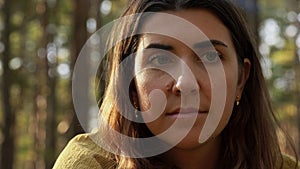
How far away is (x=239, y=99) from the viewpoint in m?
1.68

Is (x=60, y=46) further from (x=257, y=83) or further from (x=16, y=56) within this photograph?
(x=257, y=83)

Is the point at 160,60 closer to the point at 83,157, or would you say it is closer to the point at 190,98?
the point at 190,98

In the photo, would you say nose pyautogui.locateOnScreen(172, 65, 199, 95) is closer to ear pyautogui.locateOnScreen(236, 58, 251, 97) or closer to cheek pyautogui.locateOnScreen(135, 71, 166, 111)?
cheek pyautogui.locateOnScreen(135, 71, 166, 111)

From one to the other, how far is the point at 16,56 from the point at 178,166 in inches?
582

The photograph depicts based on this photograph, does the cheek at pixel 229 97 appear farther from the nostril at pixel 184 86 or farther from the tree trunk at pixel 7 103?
the tree trunk at pixel 7 103

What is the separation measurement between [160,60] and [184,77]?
87 millimetres

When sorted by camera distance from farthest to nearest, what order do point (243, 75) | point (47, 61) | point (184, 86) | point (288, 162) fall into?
point (47, 61), point (288, 162), point (243, 75), point (184, 86)

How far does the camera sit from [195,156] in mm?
1627

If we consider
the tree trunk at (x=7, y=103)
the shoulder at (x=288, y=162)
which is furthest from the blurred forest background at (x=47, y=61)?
the shoulder at (x=288, y=162)

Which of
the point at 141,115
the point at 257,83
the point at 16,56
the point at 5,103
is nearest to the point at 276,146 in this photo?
the point at 257,83

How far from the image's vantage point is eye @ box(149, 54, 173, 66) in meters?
1.47

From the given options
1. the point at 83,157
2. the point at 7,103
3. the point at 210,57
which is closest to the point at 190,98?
the point at 210,57

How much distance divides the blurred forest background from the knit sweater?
28.3ft

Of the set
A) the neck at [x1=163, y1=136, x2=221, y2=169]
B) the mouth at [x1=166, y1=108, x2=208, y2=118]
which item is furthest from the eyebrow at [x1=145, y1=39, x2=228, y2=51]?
the neck at [x1=163, y1=136, x2=221, y2=169]
